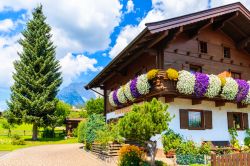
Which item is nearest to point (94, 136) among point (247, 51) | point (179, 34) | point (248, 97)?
point (179, 34)

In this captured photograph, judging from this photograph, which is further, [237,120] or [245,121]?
[245,121]

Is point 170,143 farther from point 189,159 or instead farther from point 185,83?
point 185,83

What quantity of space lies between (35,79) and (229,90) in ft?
80.6

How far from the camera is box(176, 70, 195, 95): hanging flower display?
1655cm

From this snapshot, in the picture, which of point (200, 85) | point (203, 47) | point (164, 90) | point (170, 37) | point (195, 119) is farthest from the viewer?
point (203, 47)

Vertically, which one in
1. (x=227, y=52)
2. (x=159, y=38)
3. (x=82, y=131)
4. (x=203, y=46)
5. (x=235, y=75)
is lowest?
(x=82, y=131)

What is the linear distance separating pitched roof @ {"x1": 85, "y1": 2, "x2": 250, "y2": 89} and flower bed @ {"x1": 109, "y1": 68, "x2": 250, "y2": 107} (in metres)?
2.00

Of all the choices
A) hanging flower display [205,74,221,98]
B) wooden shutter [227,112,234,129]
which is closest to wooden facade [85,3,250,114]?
hanging flower display [205,74,221,98]

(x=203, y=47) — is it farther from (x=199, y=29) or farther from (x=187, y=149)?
(x=187, y=149)

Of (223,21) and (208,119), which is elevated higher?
(223,21)

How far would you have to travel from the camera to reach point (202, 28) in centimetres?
1923

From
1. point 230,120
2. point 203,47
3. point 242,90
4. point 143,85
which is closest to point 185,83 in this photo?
point 143,85

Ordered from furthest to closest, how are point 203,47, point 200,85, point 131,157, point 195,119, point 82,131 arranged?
point 82,131 < point 203,47 < point 195,119 < point 200,85 < point 131,157

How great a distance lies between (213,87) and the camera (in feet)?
57.7
